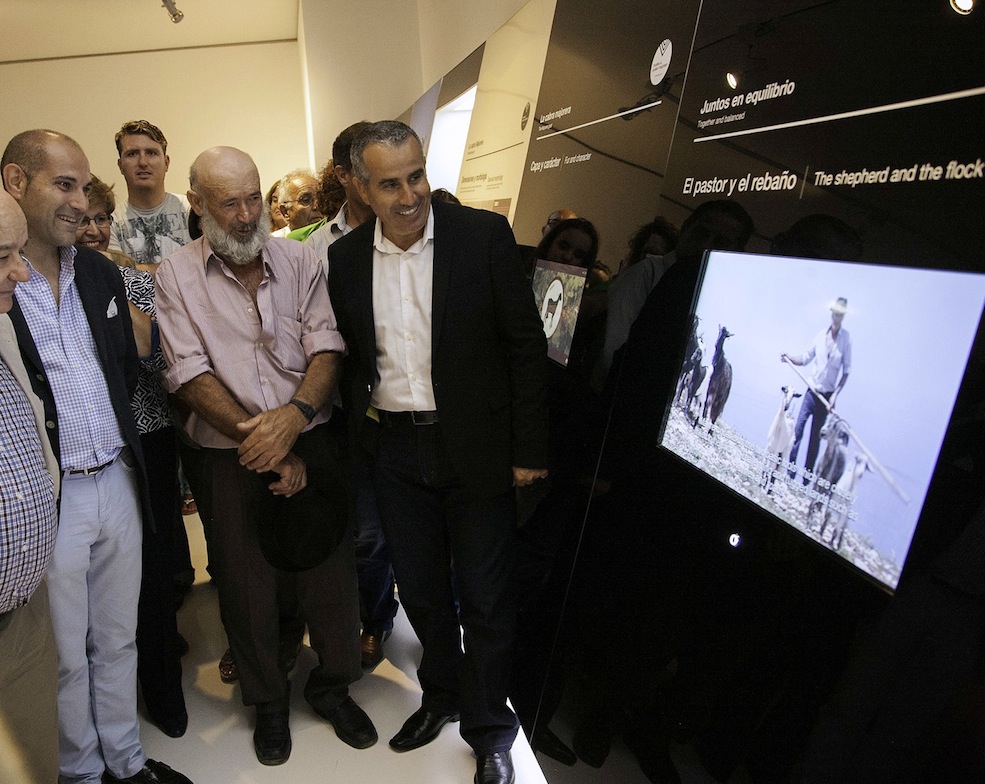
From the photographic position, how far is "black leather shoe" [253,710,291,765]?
7.69 ft

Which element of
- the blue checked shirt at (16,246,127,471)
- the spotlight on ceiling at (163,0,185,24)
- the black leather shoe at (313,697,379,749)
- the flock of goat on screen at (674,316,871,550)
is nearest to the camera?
the flock of goat on screen at (674,316,871,550)

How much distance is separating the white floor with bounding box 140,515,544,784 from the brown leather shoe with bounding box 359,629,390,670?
3cm

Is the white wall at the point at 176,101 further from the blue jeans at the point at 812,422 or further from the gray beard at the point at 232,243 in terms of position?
the blue jeans at the point at 812,422

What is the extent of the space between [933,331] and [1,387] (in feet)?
5.69

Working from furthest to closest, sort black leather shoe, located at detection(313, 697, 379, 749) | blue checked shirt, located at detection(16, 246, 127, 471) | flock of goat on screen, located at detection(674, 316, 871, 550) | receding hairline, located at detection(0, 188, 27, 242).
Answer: black leather shoe, located at detection(313, 697, 379, 749)
blue checked shirt, located at detection(16, 246, 127, 471)
receding hairline, located at detection(0, 188, 27, 242)
flock of goat on screen, located at detection(674, 316, 871, 550)

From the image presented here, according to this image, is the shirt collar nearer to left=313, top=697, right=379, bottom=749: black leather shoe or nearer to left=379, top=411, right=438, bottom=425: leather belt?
left=379, top=411, right=438, bottom=425: leather belt

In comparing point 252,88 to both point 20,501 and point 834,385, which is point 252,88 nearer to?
point 20,501

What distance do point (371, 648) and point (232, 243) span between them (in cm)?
173

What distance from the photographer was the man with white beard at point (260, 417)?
6.61ft

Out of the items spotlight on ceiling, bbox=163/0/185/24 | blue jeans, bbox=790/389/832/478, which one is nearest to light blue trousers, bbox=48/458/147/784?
blue jeans, bbox=790/389/832/478

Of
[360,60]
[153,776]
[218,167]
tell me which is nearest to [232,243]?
[218,167]

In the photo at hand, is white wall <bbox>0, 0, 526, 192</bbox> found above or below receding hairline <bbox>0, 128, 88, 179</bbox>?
above

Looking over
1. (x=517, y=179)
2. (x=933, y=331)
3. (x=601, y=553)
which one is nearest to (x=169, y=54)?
(x=517, y=179)

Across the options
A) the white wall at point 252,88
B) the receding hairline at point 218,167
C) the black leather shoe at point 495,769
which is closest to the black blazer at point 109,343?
the receding hairline at point 218,167
